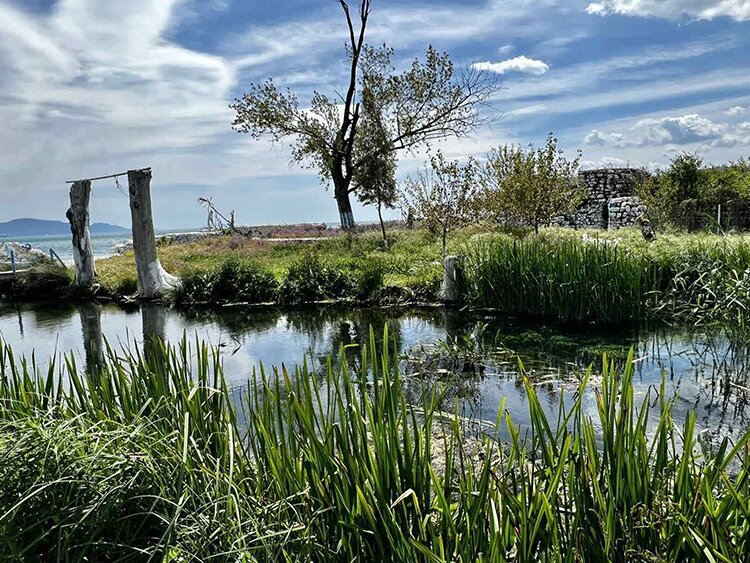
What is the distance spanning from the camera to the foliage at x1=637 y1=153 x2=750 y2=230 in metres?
18.7

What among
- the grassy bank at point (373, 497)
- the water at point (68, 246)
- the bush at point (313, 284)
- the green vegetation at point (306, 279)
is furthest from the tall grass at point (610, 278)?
the water at point (68, 246)

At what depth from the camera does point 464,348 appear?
23.6ft

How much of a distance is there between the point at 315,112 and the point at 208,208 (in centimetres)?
909

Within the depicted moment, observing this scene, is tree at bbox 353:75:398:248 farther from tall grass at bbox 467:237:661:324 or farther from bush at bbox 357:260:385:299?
tall grass at bbox 467:237:661:324

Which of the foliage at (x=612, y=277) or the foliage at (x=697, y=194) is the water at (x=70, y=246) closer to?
the foliage at (x=612, y=277)

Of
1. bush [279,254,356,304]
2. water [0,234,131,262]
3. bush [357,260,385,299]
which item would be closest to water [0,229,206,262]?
water [0,234,131,262]

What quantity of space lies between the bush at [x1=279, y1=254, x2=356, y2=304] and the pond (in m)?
0.97

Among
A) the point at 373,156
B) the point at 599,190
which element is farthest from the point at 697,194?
the point at 373,156

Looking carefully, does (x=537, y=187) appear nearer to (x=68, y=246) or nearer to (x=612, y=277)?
(x=612, y=277)

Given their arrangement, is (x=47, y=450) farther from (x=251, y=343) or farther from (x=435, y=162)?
(x=435, y=162)

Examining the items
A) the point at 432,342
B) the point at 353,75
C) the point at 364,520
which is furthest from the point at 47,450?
the point at 353,75

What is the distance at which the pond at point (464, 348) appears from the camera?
5203 millimetres

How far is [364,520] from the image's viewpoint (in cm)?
188

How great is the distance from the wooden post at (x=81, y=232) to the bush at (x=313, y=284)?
5888 millimetres
